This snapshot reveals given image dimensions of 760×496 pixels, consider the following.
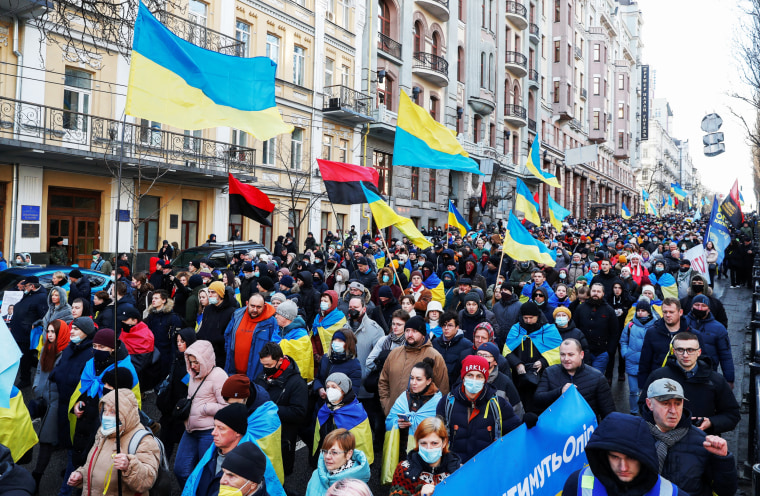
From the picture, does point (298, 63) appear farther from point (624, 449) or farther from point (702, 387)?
point (624, 449)

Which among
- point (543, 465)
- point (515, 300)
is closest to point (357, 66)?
point (515, 300)

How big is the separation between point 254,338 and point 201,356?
1.61m

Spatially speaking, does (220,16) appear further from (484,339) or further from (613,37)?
(613,37)

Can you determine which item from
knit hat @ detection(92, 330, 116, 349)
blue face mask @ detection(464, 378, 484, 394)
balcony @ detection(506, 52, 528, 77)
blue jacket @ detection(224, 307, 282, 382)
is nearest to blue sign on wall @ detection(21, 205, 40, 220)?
blue jacket @ detection(224, 307, 282, 382)

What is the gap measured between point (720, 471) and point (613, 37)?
79056 millimetres

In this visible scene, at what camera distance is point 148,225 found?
2084 centimetres

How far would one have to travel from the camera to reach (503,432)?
443 cm

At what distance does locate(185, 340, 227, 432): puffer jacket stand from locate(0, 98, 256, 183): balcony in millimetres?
9996

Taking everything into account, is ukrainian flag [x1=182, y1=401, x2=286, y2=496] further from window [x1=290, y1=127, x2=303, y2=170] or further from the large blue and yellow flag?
window [x1=290, y1=127, x2=303, y2=170]

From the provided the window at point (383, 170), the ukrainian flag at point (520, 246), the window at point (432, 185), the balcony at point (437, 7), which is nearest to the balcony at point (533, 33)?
the balcony at point (437, 7)

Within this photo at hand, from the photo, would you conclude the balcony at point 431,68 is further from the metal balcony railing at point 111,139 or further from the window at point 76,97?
the window at point 76,97

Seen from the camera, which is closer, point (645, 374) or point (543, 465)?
point (543, 465)

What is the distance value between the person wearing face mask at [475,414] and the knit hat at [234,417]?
168 centimetres

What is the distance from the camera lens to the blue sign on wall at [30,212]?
54.6ft
